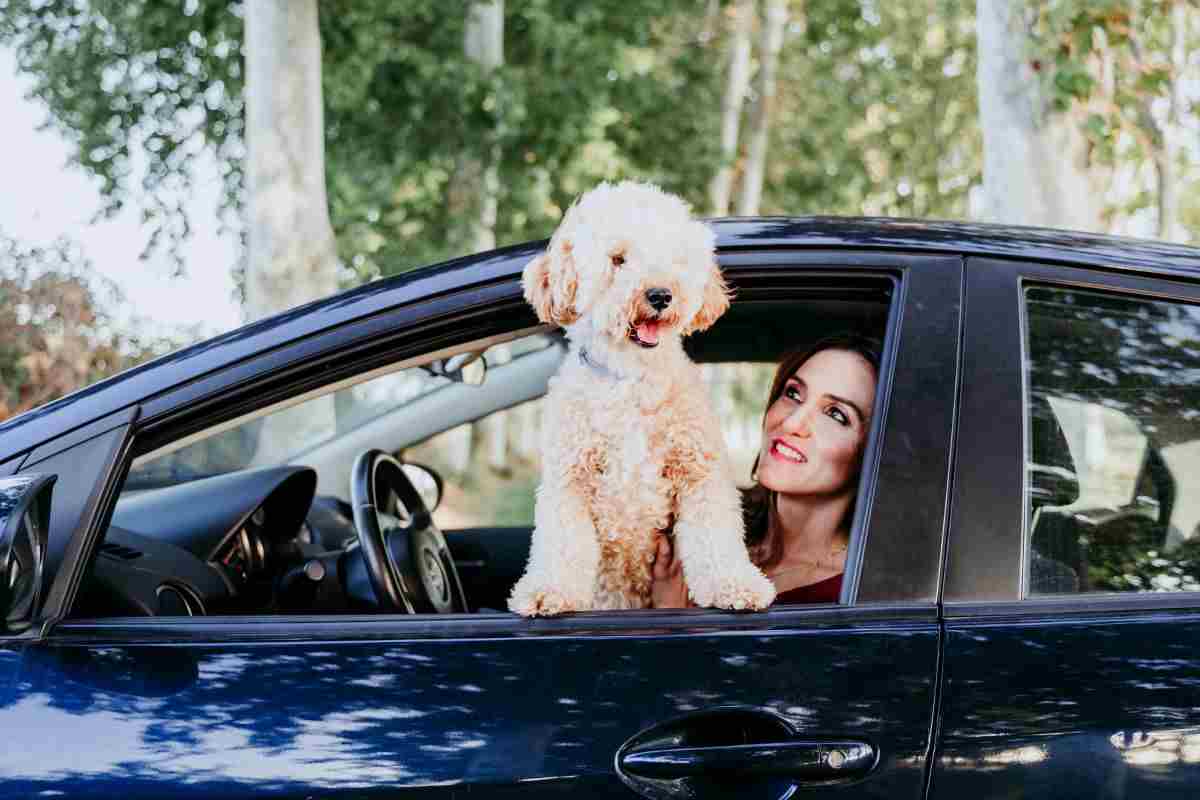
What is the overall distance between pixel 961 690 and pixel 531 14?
1335 cm

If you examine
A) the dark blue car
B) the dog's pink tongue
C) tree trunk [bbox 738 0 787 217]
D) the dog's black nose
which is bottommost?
the dark blue car

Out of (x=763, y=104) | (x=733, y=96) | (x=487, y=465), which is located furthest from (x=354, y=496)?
(x=763, y=104)

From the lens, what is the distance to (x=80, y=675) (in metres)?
1.74

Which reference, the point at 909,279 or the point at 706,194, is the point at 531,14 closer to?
the point at 706,194

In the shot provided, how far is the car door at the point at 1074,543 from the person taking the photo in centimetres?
165

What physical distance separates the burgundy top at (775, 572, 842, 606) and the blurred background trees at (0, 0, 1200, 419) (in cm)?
402

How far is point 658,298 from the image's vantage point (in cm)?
210

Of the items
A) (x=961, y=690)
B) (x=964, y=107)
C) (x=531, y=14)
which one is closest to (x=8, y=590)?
(x=961, y=690)

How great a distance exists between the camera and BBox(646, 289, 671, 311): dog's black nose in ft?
6.84

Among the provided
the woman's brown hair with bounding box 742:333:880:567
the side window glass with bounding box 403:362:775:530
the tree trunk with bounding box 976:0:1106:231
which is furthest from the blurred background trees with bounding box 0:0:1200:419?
the woman's brown hair with bounding box 742:333:880:567

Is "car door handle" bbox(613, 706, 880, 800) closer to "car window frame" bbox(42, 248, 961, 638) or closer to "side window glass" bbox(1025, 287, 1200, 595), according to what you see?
"car window frame" bbox(42, 248, 961, 638)

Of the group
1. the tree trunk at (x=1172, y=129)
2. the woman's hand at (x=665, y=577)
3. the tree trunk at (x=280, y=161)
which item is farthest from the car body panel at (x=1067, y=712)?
the tree trunk at (x=280, y=161)

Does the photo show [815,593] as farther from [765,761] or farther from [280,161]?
[280,161]

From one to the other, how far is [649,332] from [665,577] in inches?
15.8
